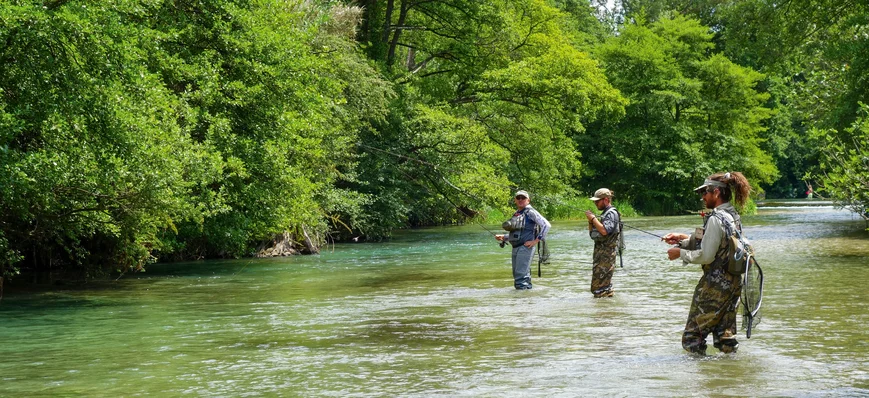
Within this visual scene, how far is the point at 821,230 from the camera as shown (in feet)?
124

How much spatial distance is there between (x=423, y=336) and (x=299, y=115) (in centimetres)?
1294

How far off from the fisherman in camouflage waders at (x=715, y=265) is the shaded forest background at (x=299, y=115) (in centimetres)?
867

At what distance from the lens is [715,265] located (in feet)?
32.8

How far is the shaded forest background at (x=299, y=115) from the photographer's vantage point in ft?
52.0

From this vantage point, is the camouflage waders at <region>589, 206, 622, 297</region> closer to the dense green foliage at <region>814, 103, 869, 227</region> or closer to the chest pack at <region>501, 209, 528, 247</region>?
the chest pack at <region>501, 209, 528, 247</region>

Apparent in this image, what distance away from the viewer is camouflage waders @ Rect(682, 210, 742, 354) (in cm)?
998

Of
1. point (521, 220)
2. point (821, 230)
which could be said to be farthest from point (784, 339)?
point (821, 230)

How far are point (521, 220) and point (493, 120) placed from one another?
2548cm

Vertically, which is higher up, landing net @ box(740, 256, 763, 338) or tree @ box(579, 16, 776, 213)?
tree @ box(579, 16, 776, 213)

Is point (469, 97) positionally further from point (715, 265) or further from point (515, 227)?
point (715, 265)

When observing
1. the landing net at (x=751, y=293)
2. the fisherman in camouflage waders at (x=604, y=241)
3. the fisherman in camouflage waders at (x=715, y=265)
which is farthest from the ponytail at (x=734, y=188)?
the fisherman in camouflage waders at (x=604, y=241)

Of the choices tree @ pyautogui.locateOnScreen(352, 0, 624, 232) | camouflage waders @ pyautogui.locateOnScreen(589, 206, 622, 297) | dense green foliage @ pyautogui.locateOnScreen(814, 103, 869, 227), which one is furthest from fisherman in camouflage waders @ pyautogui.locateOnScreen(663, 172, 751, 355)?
tree @ pyautogui.locateOnScreen(352, 0, 624, 232)

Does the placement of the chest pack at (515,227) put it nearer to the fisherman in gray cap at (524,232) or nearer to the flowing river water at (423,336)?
the fisherman in gray cap at (524,232)

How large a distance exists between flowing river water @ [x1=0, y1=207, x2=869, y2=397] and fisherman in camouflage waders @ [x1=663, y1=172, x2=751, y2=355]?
9.9 inches
